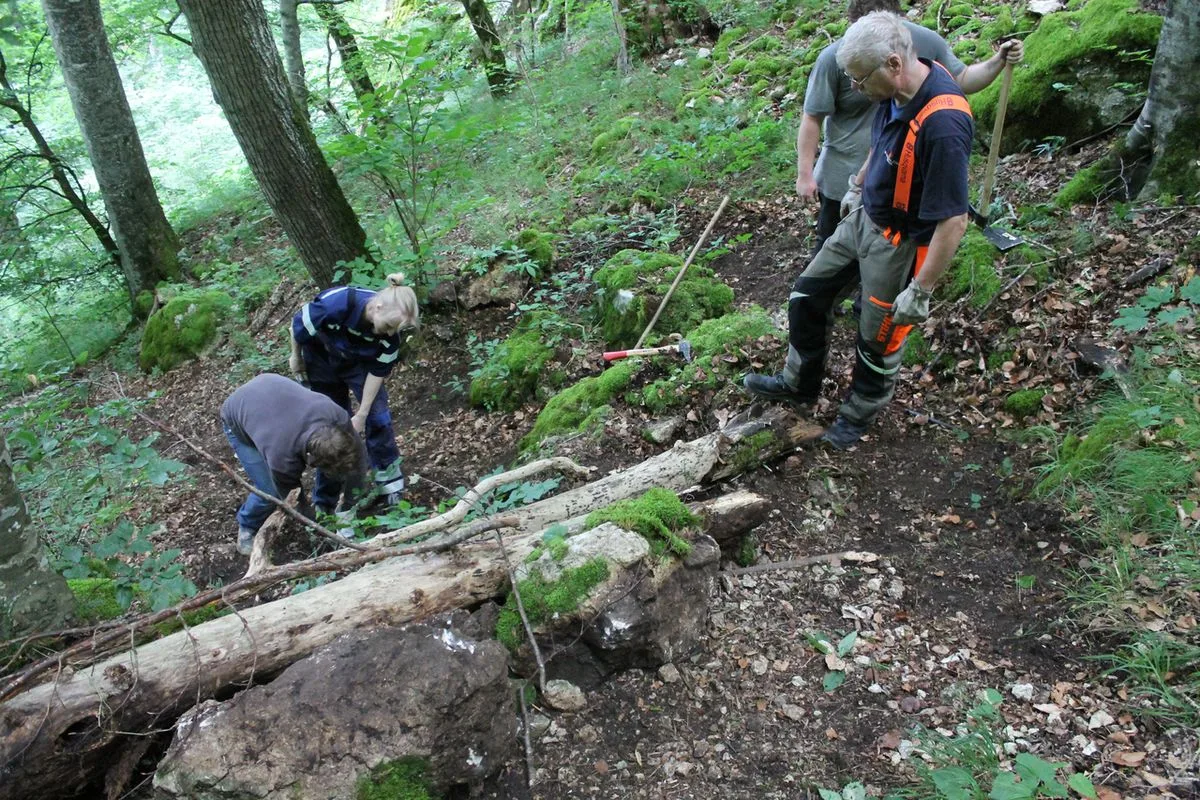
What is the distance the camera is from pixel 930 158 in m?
2.96

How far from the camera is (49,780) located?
7.90ft

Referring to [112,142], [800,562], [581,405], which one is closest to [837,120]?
[581,405]

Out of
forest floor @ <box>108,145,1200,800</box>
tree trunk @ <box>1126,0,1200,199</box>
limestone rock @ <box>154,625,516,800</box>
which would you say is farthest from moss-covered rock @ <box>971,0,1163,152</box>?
limestone rock @ <box>154,625,516,800</box>

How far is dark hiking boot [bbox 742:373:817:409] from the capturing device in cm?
420

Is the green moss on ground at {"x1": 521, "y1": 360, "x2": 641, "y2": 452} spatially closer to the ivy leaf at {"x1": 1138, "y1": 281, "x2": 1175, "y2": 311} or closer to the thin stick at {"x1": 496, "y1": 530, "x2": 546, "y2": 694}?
the thin stick at {"x1": 496, "y1": 530, "x2": 546, "y2": 694}

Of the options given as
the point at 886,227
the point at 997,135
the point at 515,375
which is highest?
the point at 997,135

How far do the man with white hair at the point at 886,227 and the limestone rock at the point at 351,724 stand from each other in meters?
2.55

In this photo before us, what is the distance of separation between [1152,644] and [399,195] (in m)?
6.63

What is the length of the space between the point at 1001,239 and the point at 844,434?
1766 mm

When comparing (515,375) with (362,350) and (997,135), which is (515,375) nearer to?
(362,350)

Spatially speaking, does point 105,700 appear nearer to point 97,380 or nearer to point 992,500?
point 992,500

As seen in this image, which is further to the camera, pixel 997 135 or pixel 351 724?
pixel 997 135

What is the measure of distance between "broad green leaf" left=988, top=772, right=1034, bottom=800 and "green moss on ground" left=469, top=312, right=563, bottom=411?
162 inches

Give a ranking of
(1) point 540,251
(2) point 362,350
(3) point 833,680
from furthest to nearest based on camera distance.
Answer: (1) point 540,251 < (2) point 362,350 < (3) point 833,680
